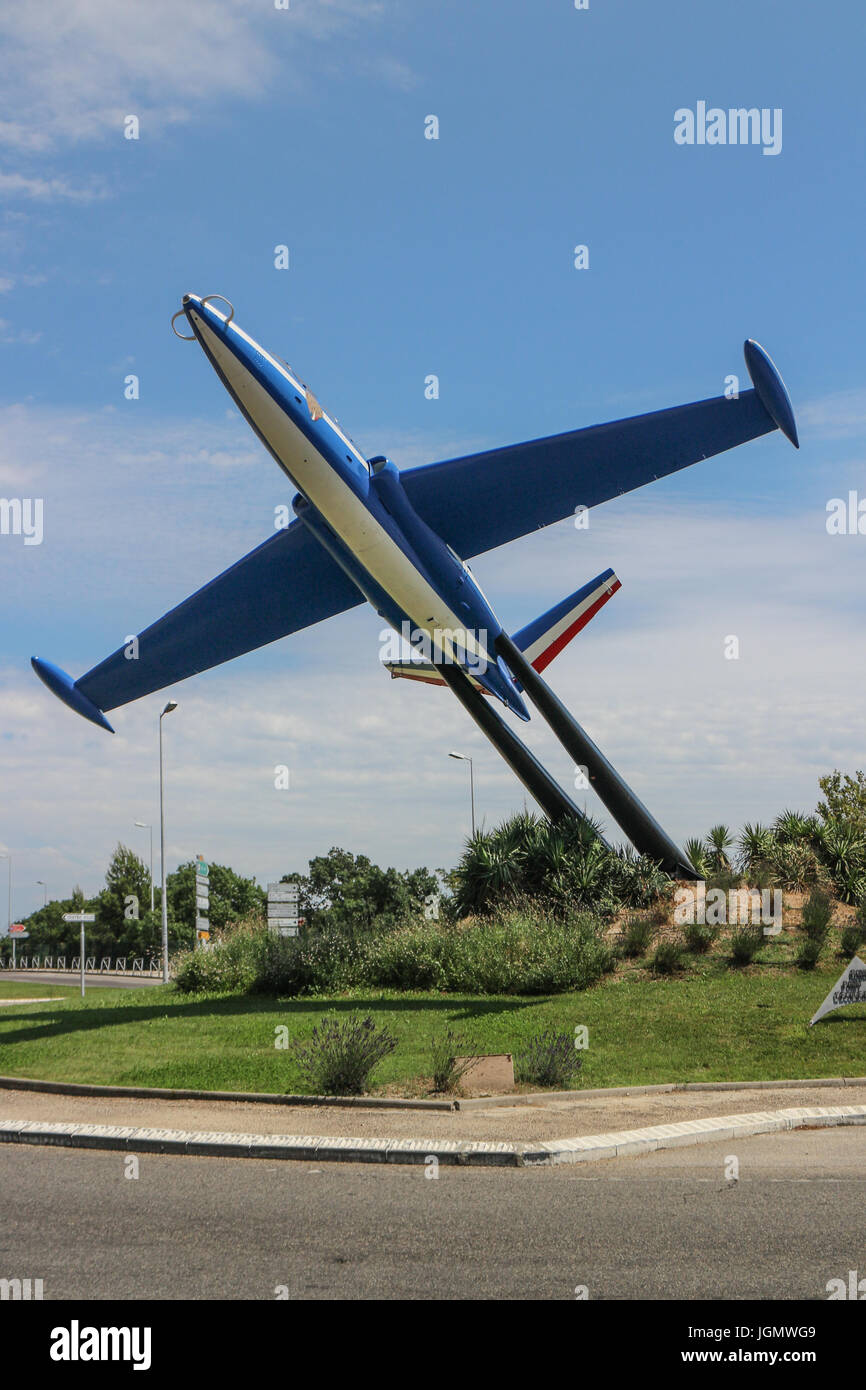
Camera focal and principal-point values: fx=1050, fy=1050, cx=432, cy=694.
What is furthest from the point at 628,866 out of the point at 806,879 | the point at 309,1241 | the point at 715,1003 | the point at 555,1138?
the point at 309,1241

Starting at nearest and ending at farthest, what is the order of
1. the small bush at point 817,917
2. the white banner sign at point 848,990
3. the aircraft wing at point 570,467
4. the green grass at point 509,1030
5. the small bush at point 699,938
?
the green grass at point 509,1030
the white banner sign at point 848,990
the aircraft wing at point 570,467
the small bush at point 817,917
the small bush at point 699,938

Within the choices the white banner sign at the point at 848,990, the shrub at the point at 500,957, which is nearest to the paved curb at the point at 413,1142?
the white banner sign at the point at 848,990

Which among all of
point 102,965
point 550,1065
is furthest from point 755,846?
point 102,965

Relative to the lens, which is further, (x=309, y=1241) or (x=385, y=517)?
(x=385, y=517)

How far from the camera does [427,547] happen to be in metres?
22.0

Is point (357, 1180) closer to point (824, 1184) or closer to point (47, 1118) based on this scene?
point (824, 1184)

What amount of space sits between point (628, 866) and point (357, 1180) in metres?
17.1

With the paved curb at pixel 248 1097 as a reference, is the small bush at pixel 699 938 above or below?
above

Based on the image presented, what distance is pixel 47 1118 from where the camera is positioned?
12.0 m

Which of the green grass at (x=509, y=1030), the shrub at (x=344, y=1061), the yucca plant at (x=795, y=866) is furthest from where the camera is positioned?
the yucca plant at (x=795, y=866)

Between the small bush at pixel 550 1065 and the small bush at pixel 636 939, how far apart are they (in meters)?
7.57

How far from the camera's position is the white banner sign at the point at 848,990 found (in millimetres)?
16266

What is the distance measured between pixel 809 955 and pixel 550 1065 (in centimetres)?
897

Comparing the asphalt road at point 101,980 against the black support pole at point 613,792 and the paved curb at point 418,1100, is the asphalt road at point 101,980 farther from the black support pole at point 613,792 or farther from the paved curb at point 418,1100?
the paved curb at point 418,1100
